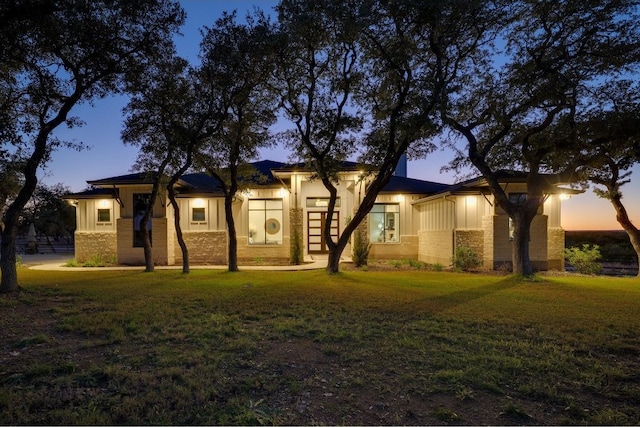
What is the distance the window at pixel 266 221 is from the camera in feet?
57.4

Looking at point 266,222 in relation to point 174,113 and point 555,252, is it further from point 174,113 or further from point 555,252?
point 555,252

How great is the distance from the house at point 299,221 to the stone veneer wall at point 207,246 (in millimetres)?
47

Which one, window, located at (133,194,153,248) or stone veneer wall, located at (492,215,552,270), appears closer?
stone veneer wall, located at (492,215,552,270)

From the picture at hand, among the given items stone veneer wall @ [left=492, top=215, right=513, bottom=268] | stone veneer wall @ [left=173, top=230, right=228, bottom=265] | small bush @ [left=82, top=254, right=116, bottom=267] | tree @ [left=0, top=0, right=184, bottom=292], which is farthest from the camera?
stone veneer wall @ [left=173, top=230, right=228, bottom=265]

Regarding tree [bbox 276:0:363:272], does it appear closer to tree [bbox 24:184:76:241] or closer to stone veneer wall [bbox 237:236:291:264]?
stone veneer wall [bbox 237:236:291:264]

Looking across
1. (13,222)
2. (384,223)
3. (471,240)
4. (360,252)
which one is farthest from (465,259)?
(13,222)

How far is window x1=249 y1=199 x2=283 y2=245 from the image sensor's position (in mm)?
17500

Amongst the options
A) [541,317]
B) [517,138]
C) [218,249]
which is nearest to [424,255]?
[517,138]

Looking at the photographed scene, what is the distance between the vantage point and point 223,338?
17.1 ft

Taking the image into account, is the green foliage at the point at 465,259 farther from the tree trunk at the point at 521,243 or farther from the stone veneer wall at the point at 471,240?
the tree trunk at the point at 521,243

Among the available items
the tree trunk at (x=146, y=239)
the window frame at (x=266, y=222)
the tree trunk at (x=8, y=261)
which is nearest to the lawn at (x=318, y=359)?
the tree trunk at (x=8, y=261)

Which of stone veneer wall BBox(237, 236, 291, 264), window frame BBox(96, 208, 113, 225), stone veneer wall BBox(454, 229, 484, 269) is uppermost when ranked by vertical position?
window frame BBox(96, 208, 113, 225)

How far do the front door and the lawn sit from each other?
32.5 ft

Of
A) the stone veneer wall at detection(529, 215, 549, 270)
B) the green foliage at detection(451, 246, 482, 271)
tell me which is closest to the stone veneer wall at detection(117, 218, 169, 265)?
the green foliage at detection(451, 246, 482, 271)
